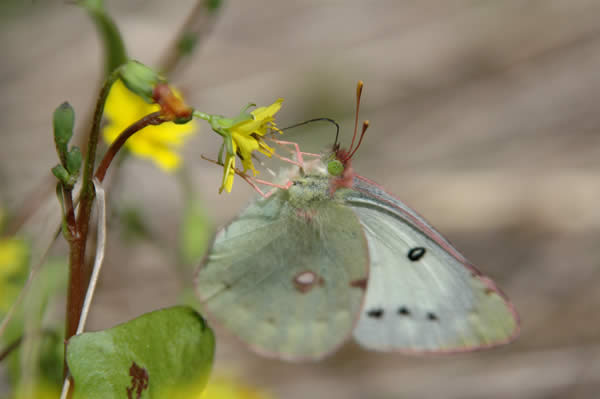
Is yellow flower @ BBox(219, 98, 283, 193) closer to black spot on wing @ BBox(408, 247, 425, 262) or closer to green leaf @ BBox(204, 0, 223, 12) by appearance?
black spot on wing @ BBox(408, 247, 425, 262)

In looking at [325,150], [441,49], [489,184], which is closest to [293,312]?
[325,150]

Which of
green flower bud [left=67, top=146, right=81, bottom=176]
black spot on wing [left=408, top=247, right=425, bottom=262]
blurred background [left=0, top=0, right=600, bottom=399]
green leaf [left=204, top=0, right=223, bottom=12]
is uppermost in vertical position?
blurred background [left=0, top=0, right=600, bottom=399]

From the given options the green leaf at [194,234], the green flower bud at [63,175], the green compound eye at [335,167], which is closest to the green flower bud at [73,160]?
the green flower bud at [63,175]

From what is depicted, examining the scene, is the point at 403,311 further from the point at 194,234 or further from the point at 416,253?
the point at 194,234

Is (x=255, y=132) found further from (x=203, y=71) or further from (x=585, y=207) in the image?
(x=585, y=207)

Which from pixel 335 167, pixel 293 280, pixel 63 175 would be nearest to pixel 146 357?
pixel 63 175

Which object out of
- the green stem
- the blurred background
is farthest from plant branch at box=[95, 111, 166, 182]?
the blurred background

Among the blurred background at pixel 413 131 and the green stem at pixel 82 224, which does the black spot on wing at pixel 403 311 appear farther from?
the blurred background at pixel 413 131
